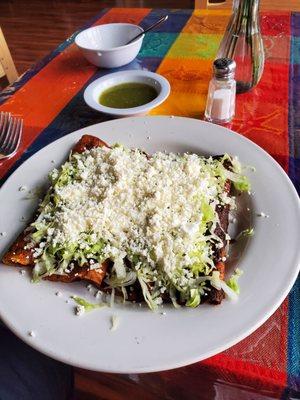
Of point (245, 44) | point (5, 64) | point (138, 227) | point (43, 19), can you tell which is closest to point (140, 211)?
point (138, 227)

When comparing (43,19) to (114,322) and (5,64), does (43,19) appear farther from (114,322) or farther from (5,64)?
(114,322)

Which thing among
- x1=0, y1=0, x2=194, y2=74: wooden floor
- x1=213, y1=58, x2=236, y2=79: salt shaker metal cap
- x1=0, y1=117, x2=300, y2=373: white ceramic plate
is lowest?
x1=0, y1=0, x2=194, y2=74: wooden floor

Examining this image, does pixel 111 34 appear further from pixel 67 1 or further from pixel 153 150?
pixel 67 1

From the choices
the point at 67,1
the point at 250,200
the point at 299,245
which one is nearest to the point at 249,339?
the point at 299,245

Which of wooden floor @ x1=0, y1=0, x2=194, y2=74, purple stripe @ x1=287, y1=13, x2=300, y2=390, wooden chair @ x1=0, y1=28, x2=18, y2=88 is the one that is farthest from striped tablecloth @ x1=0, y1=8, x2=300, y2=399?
wooden floor @ x1=0, y1=0, x2=194, y2=74

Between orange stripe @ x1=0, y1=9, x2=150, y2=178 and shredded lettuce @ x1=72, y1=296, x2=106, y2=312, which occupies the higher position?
orange stripe @ x1=0, y1=9, x2=150, y2=178

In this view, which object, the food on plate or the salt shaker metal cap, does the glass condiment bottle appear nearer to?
the salt shaker metal cap
